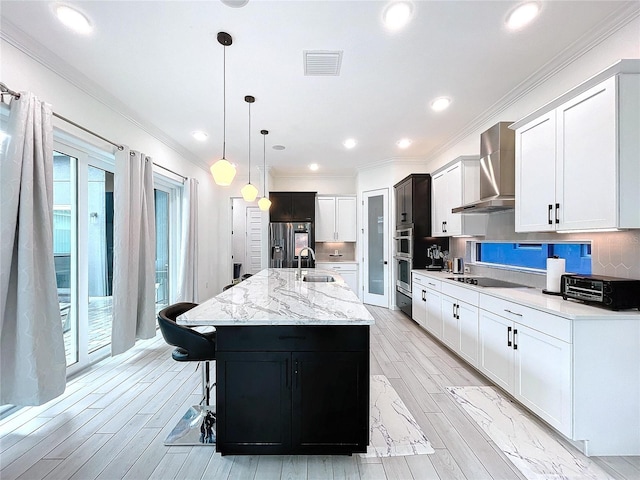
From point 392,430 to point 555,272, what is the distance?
5.78 feet

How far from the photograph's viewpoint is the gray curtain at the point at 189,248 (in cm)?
457

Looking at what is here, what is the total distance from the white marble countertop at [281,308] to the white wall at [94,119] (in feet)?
7.00

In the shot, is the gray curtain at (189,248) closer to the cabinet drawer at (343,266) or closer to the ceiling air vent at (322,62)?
the cabinet drawer at (343,266)

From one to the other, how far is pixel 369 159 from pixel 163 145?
3.46 meters

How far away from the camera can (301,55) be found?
7.69 feet

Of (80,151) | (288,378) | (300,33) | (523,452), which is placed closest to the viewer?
(288,378)

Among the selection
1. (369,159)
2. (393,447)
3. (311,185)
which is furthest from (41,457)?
(311,185)

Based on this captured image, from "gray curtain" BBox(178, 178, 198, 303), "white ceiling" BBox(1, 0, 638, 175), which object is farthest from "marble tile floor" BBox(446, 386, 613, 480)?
"gray curtain" BBox(178, 178, 198, 303)

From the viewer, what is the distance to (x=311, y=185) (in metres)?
6.73

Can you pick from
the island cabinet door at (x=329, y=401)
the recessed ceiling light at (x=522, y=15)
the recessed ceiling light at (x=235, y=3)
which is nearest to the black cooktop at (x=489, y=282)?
the island cabinet door at (x=329, y=401)

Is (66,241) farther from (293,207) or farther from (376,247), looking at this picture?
(376,247)

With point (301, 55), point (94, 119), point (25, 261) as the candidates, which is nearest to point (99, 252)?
point (25, 261)

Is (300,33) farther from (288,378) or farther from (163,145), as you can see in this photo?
(163,145)

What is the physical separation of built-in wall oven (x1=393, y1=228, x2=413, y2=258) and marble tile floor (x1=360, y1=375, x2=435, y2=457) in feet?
8.39
